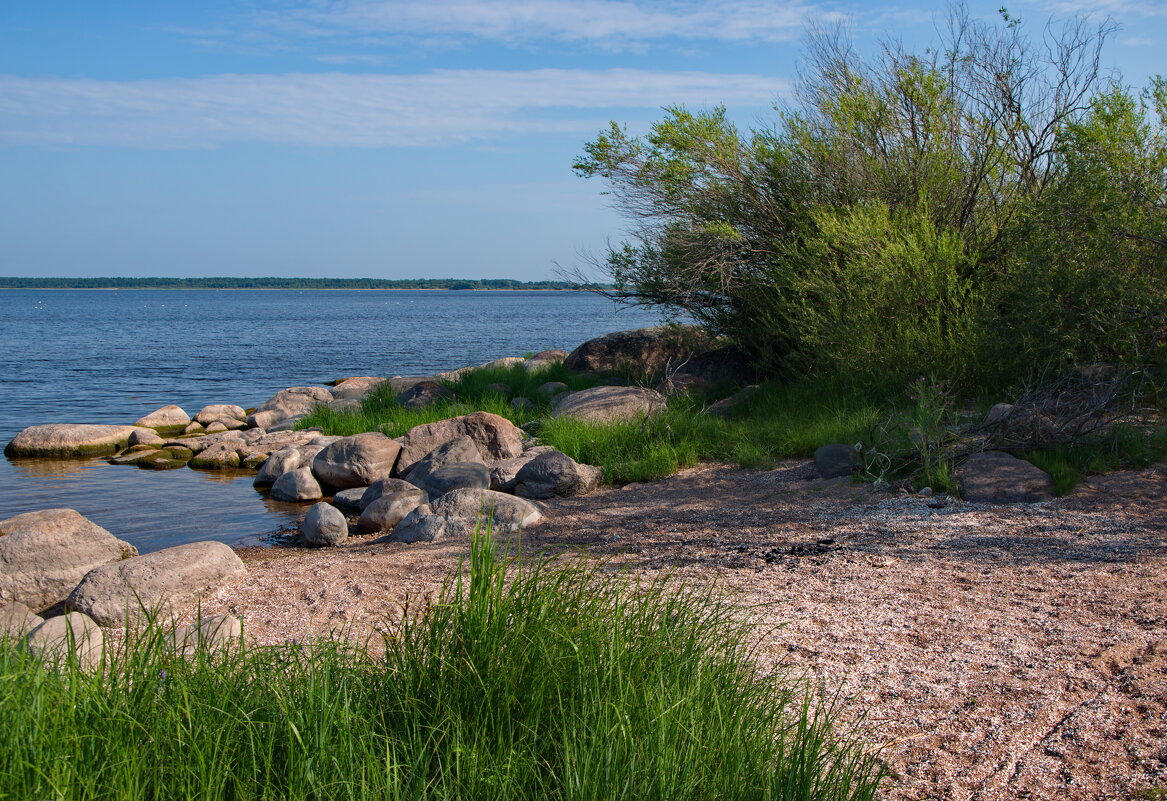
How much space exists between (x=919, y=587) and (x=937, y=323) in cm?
550

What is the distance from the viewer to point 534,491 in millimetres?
9680

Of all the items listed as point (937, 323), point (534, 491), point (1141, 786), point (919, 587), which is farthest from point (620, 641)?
point (937, 323)

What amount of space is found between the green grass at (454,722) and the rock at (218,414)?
1560 centimetres

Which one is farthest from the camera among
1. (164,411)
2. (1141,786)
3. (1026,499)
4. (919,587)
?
(164,411)

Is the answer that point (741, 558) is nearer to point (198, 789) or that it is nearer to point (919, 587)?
point (919, 587)

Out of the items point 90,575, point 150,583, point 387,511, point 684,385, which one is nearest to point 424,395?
point 684,385

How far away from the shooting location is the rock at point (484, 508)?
7910 mm

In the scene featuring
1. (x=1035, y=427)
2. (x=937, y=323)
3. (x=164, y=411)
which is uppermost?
(x=937, y=323)

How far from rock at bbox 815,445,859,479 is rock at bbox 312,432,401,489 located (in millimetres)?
5503

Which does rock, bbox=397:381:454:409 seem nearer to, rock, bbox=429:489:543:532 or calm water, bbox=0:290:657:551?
calm water, bbox=0:290:657:551

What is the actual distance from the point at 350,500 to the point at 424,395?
472 cm

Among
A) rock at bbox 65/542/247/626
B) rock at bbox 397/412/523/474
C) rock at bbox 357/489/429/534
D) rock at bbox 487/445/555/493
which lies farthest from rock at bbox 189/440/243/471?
rock at bbox 65/542/247/626

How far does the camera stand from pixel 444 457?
10812 millimetres

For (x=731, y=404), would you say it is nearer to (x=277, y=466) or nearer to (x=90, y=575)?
(x=277, y=466)
